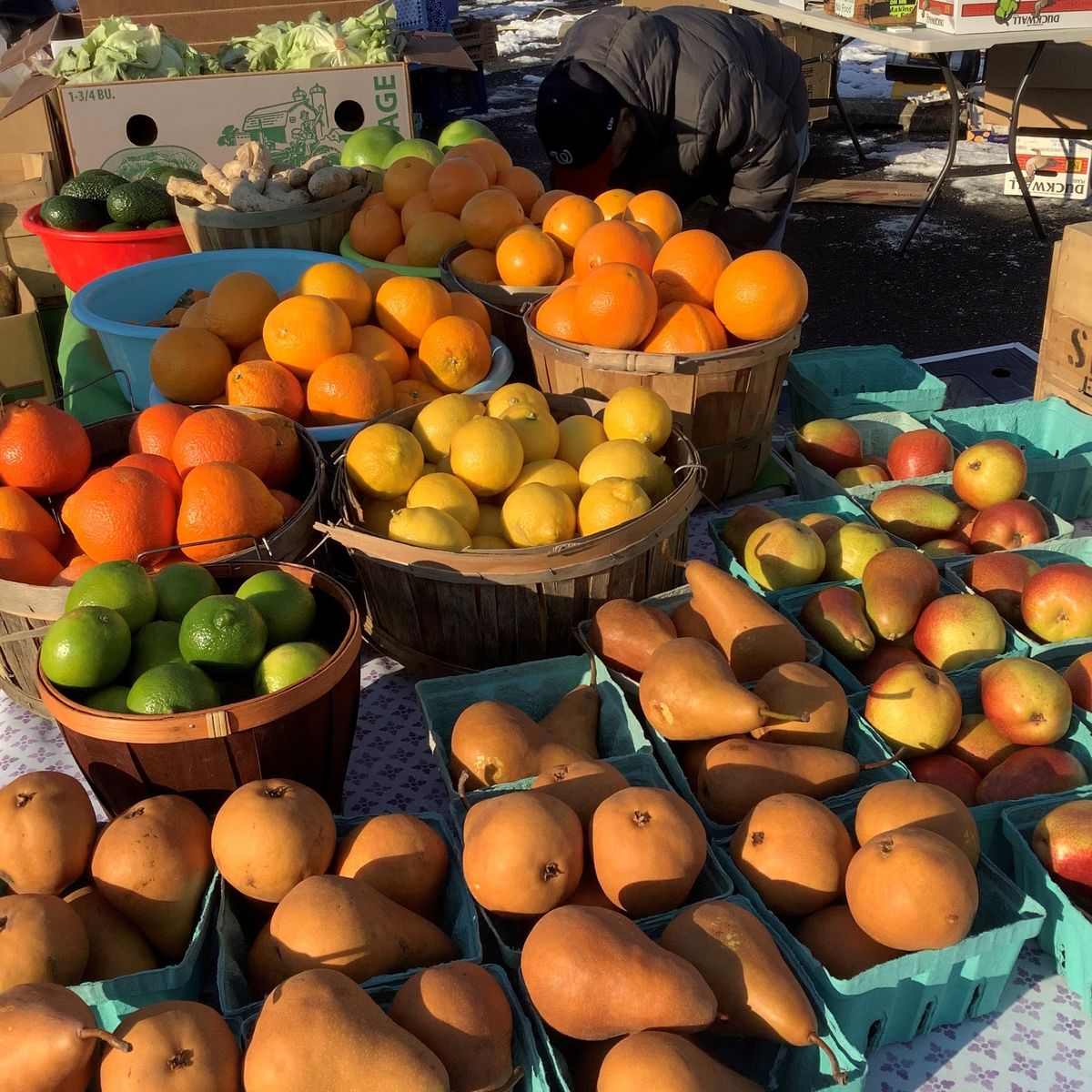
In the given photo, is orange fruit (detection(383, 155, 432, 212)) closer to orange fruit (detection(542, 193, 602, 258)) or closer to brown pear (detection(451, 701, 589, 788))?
orange fruit (detection(542, 193, 602, 258))

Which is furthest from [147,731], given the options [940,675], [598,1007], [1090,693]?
[1090,693]

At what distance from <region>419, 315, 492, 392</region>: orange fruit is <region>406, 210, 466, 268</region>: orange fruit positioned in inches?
27.0

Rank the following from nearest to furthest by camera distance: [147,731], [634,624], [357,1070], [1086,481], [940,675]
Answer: [357,1070]
[147,731]
[940,675]
[634,624]
[1086,481]

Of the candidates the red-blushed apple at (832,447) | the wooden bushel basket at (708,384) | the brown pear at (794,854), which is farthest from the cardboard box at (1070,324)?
the brown pear at (794,854)

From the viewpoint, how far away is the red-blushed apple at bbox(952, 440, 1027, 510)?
83.1 inches

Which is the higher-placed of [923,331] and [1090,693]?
[1090,693]

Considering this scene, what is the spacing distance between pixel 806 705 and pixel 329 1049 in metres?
0.85

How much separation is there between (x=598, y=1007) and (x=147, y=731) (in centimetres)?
69

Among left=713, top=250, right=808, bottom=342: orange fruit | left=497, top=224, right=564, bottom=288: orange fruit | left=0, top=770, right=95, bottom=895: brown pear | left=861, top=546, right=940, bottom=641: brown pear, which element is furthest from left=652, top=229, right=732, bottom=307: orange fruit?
left=0, top=770, right=95, bottom=895: brown pear

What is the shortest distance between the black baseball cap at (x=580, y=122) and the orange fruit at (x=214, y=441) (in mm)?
2800

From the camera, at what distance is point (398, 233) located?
3109 millimetres

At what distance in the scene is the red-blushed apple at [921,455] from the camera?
2322mm

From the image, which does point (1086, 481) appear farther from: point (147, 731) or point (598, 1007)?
point (147, 731)

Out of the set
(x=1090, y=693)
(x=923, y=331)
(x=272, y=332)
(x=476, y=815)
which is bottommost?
(x=923, y=331)
